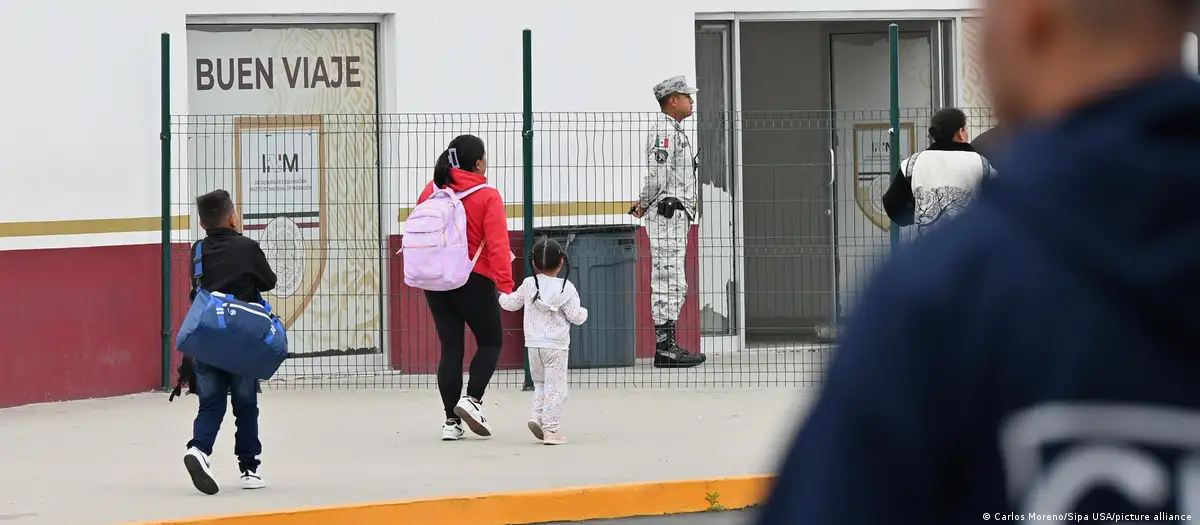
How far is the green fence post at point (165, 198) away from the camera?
39.0ft

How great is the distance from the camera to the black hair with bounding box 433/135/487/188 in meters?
9.91

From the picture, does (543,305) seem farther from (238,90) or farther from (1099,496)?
(1099,496)

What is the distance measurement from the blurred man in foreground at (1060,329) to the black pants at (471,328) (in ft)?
27.6

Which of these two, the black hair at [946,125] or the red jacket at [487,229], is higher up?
the black hair at [946,125]

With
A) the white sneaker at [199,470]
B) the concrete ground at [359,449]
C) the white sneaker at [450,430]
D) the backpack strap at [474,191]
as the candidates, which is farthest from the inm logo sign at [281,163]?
the white sneaker at [199,470]

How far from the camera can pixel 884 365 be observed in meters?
1.41

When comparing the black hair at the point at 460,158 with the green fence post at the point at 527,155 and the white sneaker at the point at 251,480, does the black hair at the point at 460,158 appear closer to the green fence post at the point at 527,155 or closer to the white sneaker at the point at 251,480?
the white sneaker at the point at 251,480

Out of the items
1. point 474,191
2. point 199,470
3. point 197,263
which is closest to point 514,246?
point 474,191

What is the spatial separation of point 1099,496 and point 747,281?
12.1 metres

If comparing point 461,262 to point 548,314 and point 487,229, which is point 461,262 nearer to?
point 487,229

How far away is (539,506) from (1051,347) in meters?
6.89

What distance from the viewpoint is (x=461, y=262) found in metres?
9.67

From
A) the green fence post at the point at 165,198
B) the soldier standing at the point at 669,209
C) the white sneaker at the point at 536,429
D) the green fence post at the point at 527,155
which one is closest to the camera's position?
the white sneaker at the point at 536,429

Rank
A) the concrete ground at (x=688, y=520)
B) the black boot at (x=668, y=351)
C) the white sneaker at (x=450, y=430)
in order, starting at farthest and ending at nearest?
the black boot at (x=668, y=351), the white sneaker at (x=450, y=430), the concrete ground at (x=688, y=520)
